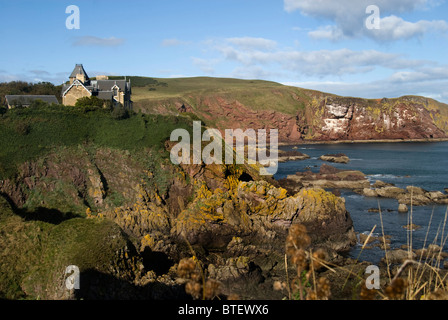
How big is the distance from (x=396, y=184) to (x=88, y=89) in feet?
156

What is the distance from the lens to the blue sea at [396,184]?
98.9 ft

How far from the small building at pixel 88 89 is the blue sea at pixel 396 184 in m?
29.9

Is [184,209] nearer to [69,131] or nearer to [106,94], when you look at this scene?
[69,131]

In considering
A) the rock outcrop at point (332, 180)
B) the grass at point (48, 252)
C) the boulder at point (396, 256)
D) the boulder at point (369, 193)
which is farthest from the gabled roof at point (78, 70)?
the boulder at point (396, 256)

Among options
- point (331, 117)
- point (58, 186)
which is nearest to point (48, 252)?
point (58, 186)

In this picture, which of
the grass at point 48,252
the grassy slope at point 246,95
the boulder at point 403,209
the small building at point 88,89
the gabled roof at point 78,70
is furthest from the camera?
the grassy slope at point 246,95

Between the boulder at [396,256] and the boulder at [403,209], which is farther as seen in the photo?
the boulder at [403,209]

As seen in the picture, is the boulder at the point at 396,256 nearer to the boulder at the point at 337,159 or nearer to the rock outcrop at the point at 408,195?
the rock outcrop at the point at 408,195

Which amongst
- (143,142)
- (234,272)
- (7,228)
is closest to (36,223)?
(7,228)

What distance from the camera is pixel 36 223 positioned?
55.7ft

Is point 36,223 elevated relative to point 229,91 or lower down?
lower down

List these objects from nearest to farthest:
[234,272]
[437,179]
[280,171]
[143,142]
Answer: [234,272], [143,142], [437,179], [280,171]

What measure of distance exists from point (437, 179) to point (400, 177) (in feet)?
18.1

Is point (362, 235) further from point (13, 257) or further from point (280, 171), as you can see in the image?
point (280, 171)
